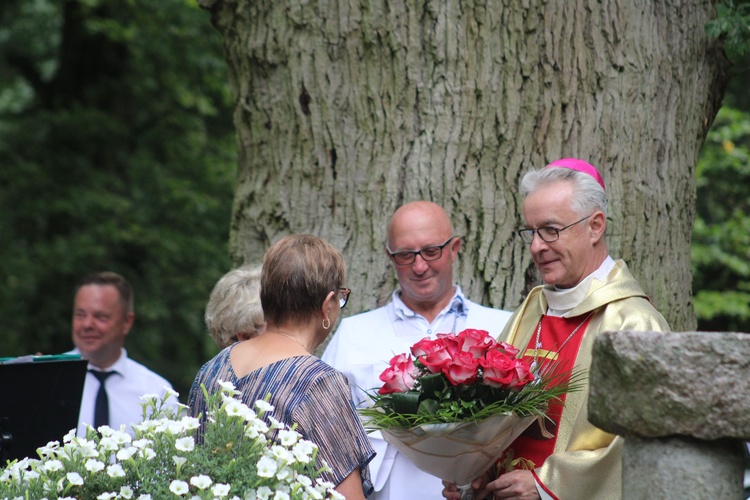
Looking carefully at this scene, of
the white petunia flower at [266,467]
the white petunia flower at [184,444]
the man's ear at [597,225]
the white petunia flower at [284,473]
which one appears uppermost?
the man's ear at [597,225]

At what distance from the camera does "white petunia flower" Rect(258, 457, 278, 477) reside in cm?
275

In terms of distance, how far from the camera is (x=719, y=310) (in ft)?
32.5

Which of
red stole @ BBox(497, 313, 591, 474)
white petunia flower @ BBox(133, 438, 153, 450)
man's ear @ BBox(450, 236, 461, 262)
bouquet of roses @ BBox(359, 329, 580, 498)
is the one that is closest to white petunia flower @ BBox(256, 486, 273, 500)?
white petunia flower @ BBox(133, 438, 153, 450)

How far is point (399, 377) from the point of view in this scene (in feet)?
11.6

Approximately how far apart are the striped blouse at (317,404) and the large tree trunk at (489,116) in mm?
2153

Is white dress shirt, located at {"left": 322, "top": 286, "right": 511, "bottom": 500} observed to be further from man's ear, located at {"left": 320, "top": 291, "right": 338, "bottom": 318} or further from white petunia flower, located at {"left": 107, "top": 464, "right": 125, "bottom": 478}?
white petunia flower, located at {"left": 107, "top": 464, "right": 125, "bottom": 478}

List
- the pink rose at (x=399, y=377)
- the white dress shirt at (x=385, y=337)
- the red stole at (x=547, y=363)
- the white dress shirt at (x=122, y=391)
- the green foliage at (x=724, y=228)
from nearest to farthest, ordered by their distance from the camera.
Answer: the pink rose at (x=399, y=377)
the red stole at (x=547, y=363)
the white dress shirt at (x=385, y=337)
the white dress shirt at (x=122, y=391)
the green foliage at (x=724, y=228)

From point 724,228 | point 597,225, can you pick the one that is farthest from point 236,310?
point 724,228

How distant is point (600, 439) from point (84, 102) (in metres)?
9.83

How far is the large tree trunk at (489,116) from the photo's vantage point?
5.24m

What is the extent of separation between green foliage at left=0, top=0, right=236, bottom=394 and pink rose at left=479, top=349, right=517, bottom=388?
27.2 feet

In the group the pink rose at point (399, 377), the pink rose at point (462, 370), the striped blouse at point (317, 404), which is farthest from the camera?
the pink rose at point (399, 377)

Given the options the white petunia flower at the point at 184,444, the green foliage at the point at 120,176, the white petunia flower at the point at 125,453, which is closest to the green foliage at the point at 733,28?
the white petunia flower at the point at 184,444

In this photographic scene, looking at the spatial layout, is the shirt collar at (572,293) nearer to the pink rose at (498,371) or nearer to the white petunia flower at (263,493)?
the pink rose at (498,371)
